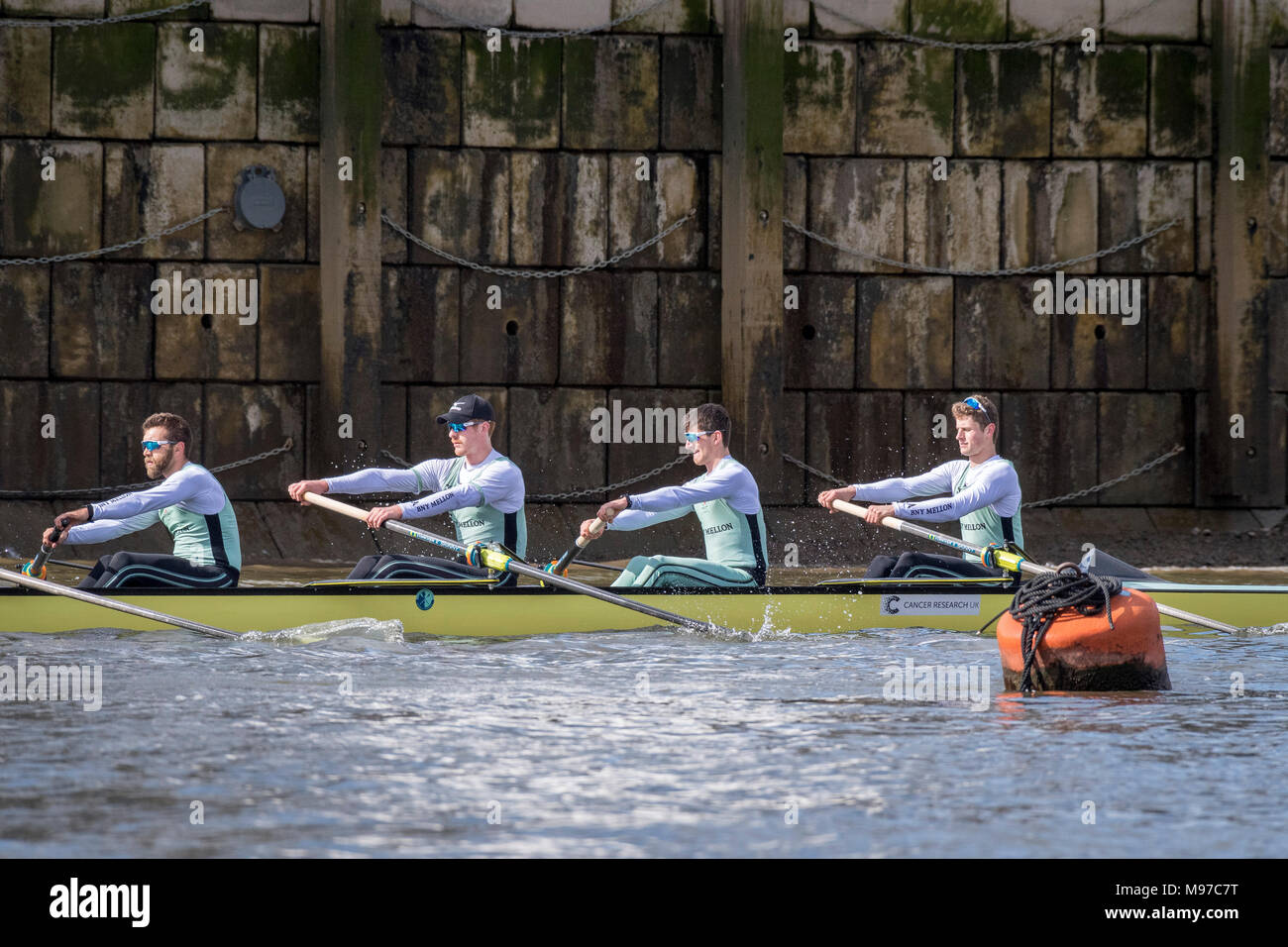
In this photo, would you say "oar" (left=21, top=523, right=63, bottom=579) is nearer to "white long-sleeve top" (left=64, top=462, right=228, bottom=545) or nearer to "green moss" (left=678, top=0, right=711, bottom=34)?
"white long-sleeve top" (left=64, top=462, right=228, bottom=545)

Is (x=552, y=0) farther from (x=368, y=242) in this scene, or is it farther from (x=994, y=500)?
(x=994, y=500)

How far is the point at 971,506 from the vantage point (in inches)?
382

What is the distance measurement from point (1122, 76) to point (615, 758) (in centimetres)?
899

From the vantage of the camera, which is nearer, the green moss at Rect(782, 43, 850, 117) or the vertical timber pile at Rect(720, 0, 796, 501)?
the vertical timber pile at Rect(720, 0, 796, 501)

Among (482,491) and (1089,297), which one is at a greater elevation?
(1089,297)

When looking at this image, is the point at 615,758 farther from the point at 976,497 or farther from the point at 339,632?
the point at 976,497

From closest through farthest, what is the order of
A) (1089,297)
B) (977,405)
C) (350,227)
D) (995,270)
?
1. (977,405)
2. (350,227)
3. (995,270)
4. (1089,297)

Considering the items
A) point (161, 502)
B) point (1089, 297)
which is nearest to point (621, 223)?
point (1089, 297)

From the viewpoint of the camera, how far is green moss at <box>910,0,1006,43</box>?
12812 mm

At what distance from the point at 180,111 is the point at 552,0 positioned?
2.84m

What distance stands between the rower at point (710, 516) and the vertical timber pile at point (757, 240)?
99.4 inches

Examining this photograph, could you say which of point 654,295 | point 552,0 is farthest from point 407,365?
point 552,0

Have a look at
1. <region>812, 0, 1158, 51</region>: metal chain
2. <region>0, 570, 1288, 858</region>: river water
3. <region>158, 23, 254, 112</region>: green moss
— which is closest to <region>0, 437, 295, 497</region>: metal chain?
<region>158, 23, 254, 112</region>: green moss
